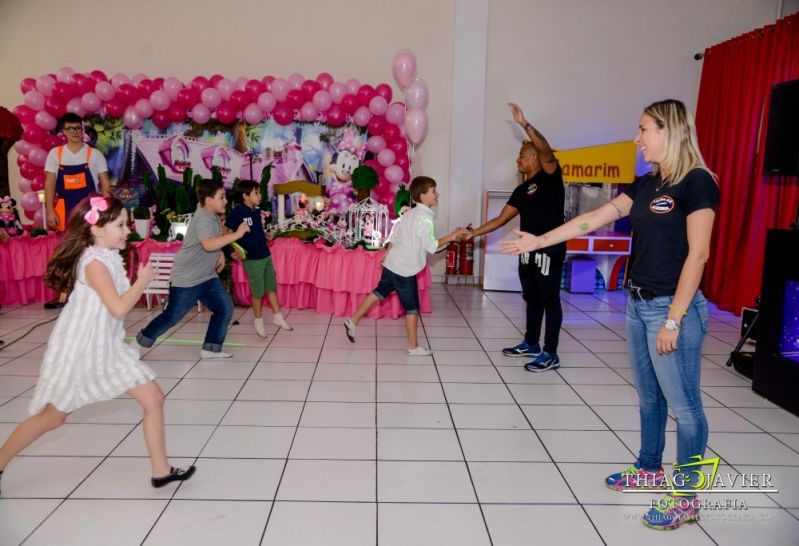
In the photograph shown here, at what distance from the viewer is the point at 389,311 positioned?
227 inches

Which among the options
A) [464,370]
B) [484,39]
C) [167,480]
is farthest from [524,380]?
[484,39]

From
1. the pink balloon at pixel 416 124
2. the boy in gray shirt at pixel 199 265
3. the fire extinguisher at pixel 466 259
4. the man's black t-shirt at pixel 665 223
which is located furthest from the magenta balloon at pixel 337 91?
the man's black t-shirt at pixel 665 223

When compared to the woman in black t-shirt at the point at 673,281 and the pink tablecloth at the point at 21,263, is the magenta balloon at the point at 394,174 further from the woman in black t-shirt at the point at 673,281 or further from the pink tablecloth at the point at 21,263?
the woman in black t-shirt at the point at 673,281

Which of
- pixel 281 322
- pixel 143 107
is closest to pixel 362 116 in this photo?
pixel 143 107

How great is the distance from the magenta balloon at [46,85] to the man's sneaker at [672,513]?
7223 mm

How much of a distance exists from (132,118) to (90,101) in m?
0.48

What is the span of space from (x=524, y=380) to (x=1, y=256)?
4.98 m

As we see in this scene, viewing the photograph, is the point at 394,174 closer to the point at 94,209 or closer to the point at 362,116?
the point at 362,116

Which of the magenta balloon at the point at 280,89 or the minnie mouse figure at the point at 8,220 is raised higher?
the magenta balloon at the point at 280,89

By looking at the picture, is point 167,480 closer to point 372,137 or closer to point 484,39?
point 372,137

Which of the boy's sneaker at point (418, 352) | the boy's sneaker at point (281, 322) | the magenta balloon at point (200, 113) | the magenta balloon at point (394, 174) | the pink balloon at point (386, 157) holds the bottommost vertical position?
the boy's sneaker at point (418, 352)

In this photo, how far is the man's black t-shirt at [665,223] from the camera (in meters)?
2.11

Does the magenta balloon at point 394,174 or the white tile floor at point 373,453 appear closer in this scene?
the white tile floor at point 373,453

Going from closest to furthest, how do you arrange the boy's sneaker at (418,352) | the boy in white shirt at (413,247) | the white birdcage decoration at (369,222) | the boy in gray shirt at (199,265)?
the boy in gray shirt at (199,265), the boy in white shirt at (413,247), the boy's sneaker at (418,352), the white birdcage decoration at (369,222)
